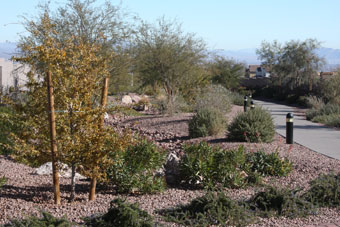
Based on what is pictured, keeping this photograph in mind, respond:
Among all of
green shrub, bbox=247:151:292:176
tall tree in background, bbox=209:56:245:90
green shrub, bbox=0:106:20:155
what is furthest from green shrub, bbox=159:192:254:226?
tall tree in background, bbox=209:56:245:90

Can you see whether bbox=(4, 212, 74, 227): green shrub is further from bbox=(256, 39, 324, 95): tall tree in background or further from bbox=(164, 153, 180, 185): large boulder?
bbox=(256, 39, 324, 95): tall tree in background

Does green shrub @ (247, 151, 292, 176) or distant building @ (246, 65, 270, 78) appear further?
distant building @ (246, 65, 270, 78)

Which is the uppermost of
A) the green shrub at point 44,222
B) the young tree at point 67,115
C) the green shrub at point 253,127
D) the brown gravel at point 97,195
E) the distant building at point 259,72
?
the distant building at point 259,72

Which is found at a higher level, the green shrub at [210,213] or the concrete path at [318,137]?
the green shrub at [210,213]

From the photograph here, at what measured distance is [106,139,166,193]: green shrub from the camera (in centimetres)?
712

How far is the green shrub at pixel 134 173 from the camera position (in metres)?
7.12

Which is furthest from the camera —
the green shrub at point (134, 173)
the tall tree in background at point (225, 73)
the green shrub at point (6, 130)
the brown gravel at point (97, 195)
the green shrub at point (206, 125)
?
the tall tree in background at point (225, 73)

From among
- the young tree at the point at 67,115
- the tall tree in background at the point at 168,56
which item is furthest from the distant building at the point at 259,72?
the young tree at the point at 67,115

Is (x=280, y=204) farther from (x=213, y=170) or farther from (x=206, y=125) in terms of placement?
(x=206, y=125)

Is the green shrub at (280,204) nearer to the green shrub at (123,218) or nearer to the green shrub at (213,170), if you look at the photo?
the green shrub at (213,170)

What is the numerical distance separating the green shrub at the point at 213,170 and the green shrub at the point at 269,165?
0.77 meters

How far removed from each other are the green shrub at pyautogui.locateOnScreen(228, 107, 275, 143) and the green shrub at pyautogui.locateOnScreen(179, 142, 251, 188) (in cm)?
454

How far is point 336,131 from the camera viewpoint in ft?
55.1

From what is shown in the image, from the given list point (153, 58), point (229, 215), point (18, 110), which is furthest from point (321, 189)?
point (153, 58)
